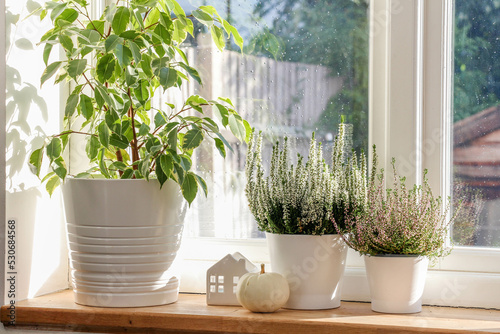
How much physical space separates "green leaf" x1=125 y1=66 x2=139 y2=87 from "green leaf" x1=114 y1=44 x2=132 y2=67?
1.5 inches

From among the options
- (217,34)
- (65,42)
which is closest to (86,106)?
(65,42)

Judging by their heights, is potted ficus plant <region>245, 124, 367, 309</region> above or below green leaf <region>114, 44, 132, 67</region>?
below

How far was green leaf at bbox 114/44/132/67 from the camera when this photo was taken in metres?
1.36

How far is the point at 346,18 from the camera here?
5.41 ft

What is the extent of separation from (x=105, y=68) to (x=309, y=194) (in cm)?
56

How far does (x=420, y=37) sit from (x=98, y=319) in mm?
1043

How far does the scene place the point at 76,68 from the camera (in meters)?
1.41

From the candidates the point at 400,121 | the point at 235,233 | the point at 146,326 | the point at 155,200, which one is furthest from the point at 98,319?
the point at 400,121

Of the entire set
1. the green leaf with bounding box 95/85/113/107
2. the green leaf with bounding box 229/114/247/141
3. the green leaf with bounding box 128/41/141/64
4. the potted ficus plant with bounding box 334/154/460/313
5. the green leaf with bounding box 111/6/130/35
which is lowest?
the potted ficus plant with bounding box 334/154/460/313

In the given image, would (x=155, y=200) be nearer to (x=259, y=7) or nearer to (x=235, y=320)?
(x=235, y=320)

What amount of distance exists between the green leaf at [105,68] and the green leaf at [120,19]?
66 mm

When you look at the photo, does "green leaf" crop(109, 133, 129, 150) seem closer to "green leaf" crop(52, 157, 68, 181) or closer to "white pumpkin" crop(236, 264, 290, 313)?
"green leaf" crop(52, 157, 68, 181)

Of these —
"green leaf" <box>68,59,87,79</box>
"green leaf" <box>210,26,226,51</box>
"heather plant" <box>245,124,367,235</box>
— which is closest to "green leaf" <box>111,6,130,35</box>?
"green leaf" <box>68,59,87,79</box>

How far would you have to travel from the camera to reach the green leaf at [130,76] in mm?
1418
